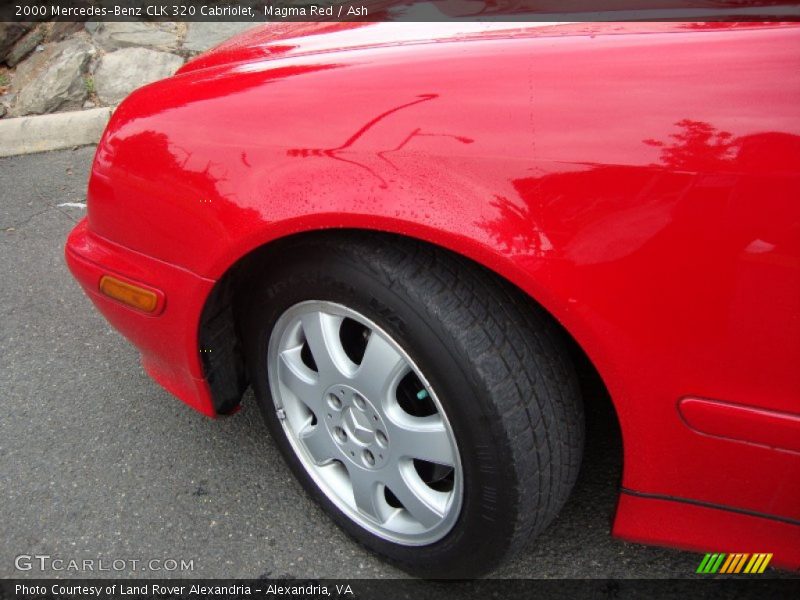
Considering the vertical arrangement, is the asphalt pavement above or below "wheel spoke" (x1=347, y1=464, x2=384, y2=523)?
below

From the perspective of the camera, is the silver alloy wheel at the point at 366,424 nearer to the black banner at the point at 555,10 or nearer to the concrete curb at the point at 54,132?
the black banner at the point at 555,10

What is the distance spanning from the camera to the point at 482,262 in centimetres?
122

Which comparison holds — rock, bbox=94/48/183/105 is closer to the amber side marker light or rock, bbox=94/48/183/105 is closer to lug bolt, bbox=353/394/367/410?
the amber side marker light

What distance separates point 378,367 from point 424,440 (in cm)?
18

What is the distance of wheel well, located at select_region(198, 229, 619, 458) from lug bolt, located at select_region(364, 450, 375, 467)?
439 millimetres

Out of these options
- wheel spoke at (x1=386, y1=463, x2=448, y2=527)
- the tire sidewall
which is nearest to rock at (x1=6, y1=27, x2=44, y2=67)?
the tire sidewall

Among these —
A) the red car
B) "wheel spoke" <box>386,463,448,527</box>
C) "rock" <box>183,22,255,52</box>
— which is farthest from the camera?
"rock" <box>183,22,255,52</box>

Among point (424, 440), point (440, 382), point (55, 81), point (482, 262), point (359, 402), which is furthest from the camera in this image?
point (55, 81)

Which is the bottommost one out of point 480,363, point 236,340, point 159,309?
point 236,340

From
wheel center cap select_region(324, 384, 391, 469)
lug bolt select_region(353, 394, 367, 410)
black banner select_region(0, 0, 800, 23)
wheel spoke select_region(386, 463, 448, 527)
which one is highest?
black banner select_region(0, 0, 800, 23)

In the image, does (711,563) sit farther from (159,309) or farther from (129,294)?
(129,294)

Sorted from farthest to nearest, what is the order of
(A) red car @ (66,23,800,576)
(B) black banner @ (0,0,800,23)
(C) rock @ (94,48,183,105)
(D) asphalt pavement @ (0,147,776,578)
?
(C) rock @ (94,48,183,105) → (D) asphalt pavement @ (0,147,776,578) → (B) black banner @ (0,0,800,23) → (A) red car @ (66,23,800,576)

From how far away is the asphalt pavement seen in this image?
1.77 metres

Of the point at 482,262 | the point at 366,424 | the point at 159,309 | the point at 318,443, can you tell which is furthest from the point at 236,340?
the point at 482,262
